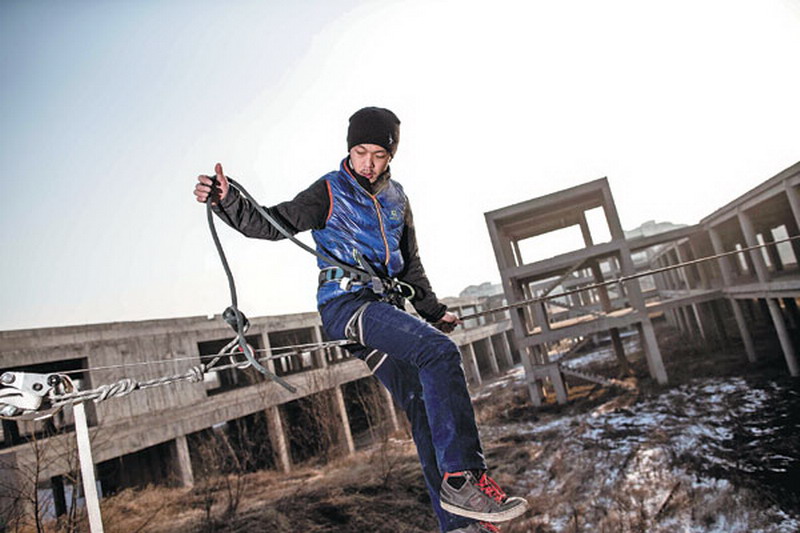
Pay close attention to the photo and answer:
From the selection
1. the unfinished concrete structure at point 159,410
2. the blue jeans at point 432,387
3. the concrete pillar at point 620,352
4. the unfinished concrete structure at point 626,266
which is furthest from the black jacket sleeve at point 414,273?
the concrete pillar at point 620,352

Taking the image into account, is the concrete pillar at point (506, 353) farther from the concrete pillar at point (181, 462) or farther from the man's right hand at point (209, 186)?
the man's right hand at point (209, 186)

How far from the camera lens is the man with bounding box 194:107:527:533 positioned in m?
1.90

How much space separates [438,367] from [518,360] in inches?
2008

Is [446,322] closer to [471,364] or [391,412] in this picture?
[391,412]

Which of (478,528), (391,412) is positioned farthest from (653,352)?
(478,528)

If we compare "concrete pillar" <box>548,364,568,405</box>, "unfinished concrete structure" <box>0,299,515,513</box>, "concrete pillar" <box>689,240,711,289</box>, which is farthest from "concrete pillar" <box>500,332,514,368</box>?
"unfinished concrete structure" <box>0,299,515,513</box>

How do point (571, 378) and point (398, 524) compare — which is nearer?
point (398, 524)

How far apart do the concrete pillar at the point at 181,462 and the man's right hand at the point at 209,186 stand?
55.8 feet

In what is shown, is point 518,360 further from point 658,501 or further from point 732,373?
point 658,501

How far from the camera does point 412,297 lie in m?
2.88

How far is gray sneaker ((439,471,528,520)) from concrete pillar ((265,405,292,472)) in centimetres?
1878

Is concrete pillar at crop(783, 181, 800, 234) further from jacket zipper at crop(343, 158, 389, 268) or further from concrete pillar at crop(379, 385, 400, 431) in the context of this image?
concrete pillar at crop(379, 385, 400, 431)

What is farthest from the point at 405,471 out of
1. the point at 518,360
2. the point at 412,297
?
the point at 518,360

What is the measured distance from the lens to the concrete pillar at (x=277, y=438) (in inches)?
733
